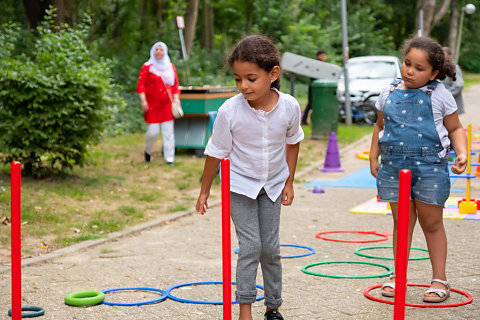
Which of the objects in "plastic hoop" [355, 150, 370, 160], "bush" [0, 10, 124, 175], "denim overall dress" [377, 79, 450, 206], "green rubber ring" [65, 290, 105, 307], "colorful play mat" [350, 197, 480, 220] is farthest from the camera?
"plastic hoop" [355, 150, 370, 160]

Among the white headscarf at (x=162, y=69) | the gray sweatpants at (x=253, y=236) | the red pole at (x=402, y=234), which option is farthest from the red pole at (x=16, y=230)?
the white headscarf at (x=162, y=69)

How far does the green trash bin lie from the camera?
15766 millimetres

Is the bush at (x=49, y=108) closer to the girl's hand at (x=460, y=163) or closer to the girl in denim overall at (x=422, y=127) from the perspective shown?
the girl in denim overall at (x=422, y=127)

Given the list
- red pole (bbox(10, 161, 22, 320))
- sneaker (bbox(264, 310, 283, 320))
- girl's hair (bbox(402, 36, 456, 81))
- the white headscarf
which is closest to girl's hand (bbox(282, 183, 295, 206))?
sneaker (bbox(264, 310, 283, 320))

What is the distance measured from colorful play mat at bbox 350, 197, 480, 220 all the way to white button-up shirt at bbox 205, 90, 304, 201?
4.34m

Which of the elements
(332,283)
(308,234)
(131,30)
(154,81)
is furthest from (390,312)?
(131,30)

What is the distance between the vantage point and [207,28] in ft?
94.8

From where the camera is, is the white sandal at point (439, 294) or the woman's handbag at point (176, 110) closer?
the white sandal at point (439, 294)

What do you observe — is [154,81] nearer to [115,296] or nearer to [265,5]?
[115,296]

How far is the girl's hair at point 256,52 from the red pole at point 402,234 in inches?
52.7

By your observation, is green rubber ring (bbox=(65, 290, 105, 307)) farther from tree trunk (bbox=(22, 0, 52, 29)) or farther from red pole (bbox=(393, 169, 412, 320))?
tree trunk (bbox=(22, 0, 52, 29))

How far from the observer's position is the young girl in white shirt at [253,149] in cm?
420

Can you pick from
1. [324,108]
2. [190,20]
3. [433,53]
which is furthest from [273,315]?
[190,20]

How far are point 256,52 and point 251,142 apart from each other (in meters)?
0.50
